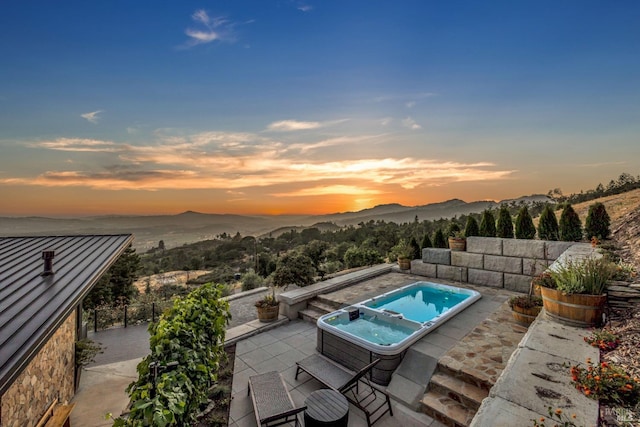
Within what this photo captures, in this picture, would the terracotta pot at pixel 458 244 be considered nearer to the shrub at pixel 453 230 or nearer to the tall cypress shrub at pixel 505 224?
the shrub at pixel 453 230

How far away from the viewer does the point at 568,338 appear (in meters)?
3.50

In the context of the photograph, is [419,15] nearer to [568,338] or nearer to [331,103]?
[331,103]

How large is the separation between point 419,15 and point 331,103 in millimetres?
3627

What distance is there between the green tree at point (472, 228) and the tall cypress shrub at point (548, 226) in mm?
1745

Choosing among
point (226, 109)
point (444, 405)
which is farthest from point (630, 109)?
point (226, 109)

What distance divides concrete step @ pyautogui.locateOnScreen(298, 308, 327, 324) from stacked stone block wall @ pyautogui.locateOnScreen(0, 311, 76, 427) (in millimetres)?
4654

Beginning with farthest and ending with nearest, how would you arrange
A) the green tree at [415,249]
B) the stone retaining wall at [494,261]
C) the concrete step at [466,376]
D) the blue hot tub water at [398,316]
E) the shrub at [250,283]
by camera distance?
the shrub at [250,283], the green tree at [415,249], the stone retaining wall at [494,261], the blue hot tub water at [398,316], the concrete step at [466,376]

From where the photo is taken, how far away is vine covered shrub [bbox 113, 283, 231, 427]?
2004 mm

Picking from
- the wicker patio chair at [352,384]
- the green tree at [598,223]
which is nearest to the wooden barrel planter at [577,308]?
the wicker patio chair at [352,384]

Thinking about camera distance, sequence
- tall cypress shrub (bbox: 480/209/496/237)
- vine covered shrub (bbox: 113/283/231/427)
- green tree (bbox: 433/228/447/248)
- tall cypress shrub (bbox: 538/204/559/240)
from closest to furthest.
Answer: vine covered shrub (bbox: 113/283/231/427), tall cypress shrub (bbox: 538/204/559/240), tall cypress shrub (bbox: 480/209/496/237), green tree (bbox: 433/228/447/248)

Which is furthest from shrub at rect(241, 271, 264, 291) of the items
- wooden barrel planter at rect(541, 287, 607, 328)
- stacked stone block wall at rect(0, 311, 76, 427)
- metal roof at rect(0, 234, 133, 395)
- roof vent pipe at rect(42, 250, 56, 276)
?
wooden barrel planter at rect(541, 287, 607, 328)

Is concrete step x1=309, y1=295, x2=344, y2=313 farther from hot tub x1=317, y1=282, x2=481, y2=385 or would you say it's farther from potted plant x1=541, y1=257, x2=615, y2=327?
potted plant x1=541, y1=257, x2=615, y2=327

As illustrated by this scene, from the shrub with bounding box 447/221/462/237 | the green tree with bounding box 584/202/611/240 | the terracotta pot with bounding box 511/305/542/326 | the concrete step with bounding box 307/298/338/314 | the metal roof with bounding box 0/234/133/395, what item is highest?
the green tree with bounding box 584/202/611/240

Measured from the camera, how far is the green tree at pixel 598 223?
7.75m
